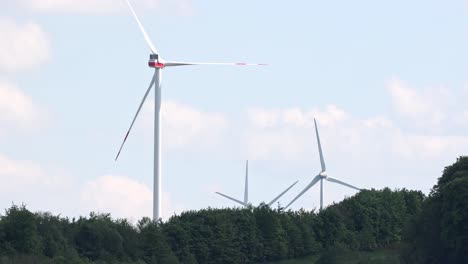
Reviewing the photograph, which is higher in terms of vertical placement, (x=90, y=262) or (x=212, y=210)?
(x=212, y=210)

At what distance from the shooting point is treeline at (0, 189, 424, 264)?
143 meters

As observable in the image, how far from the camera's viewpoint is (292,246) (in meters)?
181

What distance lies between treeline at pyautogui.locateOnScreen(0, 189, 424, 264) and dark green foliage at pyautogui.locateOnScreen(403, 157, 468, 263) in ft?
70.7

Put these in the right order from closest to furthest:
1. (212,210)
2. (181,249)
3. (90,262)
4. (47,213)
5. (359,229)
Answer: (90,262)
(47,213)
(181,249)
(212,210)
(359,229)

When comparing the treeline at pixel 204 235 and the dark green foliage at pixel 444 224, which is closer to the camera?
the treeline at pixel 204 235

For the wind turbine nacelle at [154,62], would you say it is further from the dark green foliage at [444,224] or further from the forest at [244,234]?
the dark green foliage at [444,224]

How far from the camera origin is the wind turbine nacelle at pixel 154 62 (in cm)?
14711

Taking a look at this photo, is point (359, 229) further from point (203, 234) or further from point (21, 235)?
point (21, 235)

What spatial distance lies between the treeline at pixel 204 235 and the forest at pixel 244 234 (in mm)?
86

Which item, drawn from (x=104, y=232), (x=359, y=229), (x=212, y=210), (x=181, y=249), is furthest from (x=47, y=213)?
(x=359, y=229)

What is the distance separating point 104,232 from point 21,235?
453 inches

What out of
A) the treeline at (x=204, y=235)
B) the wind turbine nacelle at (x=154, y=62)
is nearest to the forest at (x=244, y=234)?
the treeline at (x=204, y=235)

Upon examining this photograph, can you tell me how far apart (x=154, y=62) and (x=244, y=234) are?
33244mm

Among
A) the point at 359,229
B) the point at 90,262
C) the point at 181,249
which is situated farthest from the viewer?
the point at 359,229
